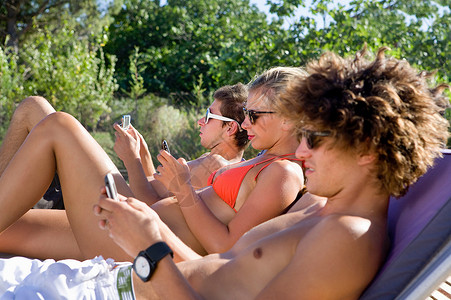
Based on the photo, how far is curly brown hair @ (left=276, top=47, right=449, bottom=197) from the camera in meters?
1.69

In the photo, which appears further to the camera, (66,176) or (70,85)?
(70,85)

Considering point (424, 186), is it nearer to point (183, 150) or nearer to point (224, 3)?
point (183, 150)

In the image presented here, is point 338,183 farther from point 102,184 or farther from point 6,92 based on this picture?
point 6,92

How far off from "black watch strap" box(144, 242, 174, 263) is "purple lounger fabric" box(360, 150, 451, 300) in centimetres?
66

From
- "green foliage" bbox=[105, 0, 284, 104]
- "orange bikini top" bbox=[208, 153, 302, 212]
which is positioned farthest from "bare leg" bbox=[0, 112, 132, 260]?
"green foliage" bbox=[105, 0, 284, 104]

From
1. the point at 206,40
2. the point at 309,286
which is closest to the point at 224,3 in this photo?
the point at 206,40

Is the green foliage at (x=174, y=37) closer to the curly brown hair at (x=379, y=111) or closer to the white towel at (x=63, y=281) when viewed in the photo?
the white towel at (x=63, y=281)

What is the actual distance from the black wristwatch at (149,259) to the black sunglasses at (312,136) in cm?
63

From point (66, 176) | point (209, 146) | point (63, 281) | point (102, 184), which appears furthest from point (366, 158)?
point (209, 146)

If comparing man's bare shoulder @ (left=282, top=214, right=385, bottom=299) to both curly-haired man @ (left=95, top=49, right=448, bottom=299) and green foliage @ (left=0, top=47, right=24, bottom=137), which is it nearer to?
curly-haired man @ (left=95, top=49, right=448, bottom=299)

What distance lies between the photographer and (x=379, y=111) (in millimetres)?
1672

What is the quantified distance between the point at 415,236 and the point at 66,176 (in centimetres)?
180

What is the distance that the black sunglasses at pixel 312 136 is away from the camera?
5.87 ft

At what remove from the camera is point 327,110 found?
1.73 metres
